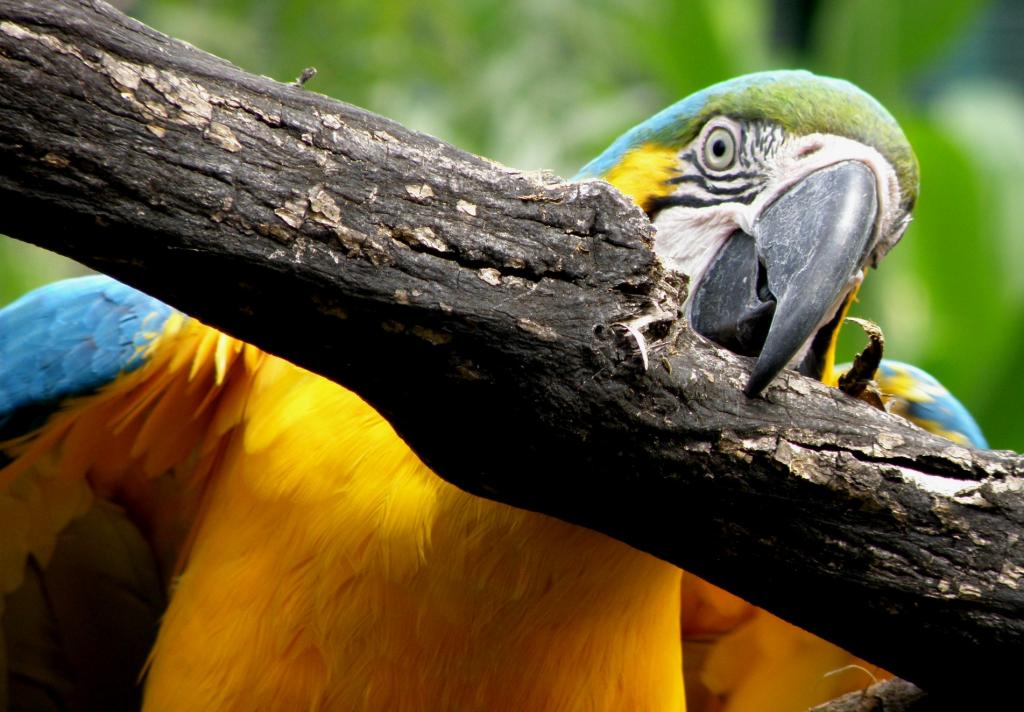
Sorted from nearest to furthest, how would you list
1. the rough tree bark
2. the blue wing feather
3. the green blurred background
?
the rough tree bark → the blue wing feather → the green blurred background

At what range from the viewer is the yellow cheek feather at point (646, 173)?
1866 mm

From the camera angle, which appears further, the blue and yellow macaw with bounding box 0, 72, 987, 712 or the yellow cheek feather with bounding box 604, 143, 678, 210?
the yellow cheek feather with bounding box 604, 143, 678, 210

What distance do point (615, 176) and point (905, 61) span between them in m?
4.81

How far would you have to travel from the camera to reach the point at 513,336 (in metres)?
1.21

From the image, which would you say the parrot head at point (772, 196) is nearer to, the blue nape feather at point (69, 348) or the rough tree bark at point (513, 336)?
the rough tree bark at point (513, 336)

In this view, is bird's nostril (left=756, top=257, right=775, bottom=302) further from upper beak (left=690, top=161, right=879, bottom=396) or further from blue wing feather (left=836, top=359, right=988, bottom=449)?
blue wing feather (left=836, top=359, right=988, bottom=449)

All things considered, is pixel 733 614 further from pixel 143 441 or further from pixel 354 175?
pixel 354 175

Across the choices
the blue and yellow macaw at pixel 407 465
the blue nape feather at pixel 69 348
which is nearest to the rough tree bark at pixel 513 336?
the blue and yellow macaw at pixel 407 465

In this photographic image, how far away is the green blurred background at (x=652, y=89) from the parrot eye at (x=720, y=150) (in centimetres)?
286

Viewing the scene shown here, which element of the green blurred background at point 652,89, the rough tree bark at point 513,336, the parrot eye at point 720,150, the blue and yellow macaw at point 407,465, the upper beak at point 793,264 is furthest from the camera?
the green blurred background at point 652,89

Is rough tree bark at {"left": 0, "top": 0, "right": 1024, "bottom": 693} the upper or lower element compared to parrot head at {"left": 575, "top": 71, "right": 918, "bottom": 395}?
lower

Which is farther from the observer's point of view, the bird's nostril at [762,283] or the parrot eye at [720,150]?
the parrot eye at [720,150]

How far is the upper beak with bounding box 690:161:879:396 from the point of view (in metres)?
1.53

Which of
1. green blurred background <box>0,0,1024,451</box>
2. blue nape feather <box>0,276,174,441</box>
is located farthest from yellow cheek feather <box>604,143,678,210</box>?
green blurred background <box>0,0,1024,451</box>
